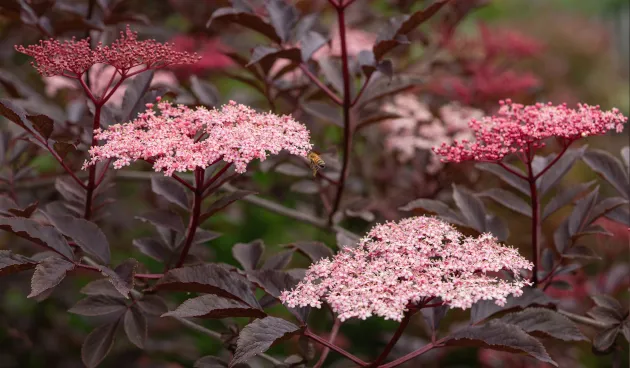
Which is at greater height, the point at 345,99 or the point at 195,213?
the point at 345,99

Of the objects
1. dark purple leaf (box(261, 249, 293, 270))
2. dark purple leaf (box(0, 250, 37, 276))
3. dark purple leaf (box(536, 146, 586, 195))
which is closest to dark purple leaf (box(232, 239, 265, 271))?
dark purple leaf (box(261, 249, 293, 270))

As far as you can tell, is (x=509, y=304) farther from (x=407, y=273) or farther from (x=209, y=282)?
(x=209, y=282)

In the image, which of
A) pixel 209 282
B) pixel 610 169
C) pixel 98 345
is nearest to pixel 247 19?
pixel 209 282

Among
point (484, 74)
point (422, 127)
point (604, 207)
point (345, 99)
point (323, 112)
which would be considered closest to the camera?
point (604, 207)

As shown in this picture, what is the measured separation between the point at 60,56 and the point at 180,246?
0.40 m

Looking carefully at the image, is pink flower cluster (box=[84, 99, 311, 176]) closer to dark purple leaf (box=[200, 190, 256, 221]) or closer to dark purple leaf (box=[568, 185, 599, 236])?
dark purple leaf (box=[200, 190, 256, 221])

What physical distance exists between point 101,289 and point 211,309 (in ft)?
1.07

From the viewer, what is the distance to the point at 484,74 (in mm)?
2104

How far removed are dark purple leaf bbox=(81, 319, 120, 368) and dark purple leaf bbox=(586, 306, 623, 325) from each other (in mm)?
870

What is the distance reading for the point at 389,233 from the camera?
38.8 inches

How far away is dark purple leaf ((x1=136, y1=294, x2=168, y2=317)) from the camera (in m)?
1.11

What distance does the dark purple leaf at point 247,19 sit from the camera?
124cm

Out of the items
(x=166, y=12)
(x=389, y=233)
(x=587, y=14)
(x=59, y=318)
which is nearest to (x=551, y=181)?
(x=389, y=233)

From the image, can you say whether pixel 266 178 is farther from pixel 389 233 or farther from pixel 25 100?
pixel 389 233
